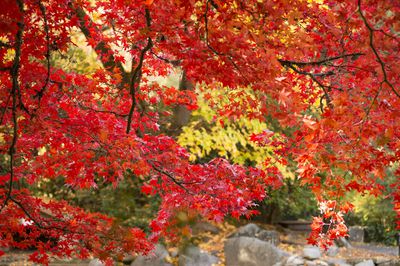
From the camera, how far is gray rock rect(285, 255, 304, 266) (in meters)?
9.62

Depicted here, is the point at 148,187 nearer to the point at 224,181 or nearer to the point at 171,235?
the point at 224,181

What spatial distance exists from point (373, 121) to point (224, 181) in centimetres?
188

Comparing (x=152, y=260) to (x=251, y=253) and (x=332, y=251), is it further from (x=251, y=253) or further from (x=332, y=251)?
(x=332, y=251)

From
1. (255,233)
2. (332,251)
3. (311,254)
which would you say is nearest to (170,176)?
(311,254)

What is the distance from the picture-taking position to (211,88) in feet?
15.6

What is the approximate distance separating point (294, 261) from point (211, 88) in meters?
5.96

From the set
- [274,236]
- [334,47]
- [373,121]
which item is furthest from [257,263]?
[373,121]

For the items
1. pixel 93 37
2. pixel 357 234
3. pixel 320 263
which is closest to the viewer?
pixel 93 37

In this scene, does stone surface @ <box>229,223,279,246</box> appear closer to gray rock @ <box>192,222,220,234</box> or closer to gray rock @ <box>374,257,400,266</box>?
gray rock @ <box>192,222,220,234</box>

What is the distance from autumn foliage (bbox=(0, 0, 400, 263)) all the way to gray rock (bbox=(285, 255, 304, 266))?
4.21 metres

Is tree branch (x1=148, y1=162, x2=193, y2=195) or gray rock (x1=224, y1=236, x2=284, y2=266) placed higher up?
tree branch (x1=148, y1=162, x2=193, y2=195)

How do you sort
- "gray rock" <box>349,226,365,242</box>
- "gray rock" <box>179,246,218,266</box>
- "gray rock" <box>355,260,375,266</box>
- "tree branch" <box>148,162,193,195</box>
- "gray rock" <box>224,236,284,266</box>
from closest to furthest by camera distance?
1. "tree branch" <box>148,162,193,195</box>
2. "gray rock" <box>224,236,284,266</box>
3. "gray rock" <box>355,260,375,266</box>
4. "gray rock" <box>179,246,218,266</box>
5. "gray rock" <box>349,226,365,242</box>

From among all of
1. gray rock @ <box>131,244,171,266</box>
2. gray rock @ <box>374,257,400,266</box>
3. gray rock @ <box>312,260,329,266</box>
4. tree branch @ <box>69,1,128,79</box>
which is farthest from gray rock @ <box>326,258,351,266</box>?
tree branch @ <box>69,1,128,79</box>

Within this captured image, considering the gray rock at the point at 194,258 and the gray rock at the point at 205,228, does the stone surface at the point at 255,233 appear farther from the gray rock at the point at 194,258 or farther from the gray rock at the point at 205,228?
the gray rock at the point at 194,258
